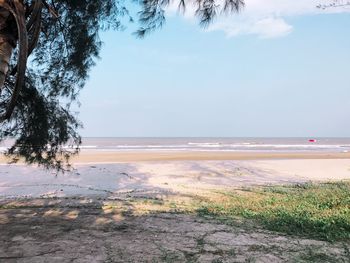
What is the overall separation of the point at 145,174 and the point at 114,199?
5396 mm

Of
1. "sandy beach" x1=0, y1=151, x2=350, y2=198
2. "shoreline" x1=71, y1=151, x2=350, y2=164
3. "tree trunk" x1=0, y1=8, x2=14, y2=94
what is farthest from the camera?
"shoreline" x1=71, y1=151, x2=350, y2=164

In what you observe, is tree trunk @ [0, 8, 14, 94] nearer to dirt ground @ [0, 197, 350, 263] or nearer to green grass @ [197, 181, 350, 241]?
dirt ground @ [0, 197, 350, 263]

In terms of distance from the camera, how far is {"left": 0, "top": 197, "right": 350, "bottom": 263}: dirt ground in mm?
4168

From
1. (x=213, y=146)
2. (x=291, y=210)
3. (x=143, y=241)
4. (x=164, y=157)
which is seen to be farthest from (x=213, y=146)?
(x=143, y=241)

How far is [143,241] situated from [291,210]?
2.88m

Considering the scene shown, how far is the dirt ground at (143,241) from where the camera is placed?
164 inches

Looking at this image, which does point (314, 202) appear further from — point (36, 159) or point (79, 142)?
point (36, 159)

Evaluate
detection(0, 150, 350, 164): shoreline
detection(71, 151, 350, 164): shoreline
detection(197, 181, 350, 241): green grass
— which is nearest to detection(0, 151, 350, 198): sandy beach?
detection(197, 181, 350, 241): green grass

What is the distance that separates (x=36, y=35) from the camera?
10.9 ft

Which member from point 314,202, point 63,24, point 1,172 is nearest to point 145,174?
point 1,172

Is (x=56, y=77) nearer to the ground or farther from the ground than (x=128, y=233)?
farther from the ground

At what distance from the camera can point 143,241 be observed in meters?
4.75

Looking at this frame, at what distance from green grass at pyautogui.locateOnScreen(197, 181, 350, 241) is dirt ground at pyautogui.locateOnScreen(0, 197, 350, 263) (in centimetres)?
38

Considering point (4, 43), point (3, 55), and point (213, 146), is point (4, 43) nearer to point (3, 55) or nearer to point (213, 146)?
point (3, 55)
